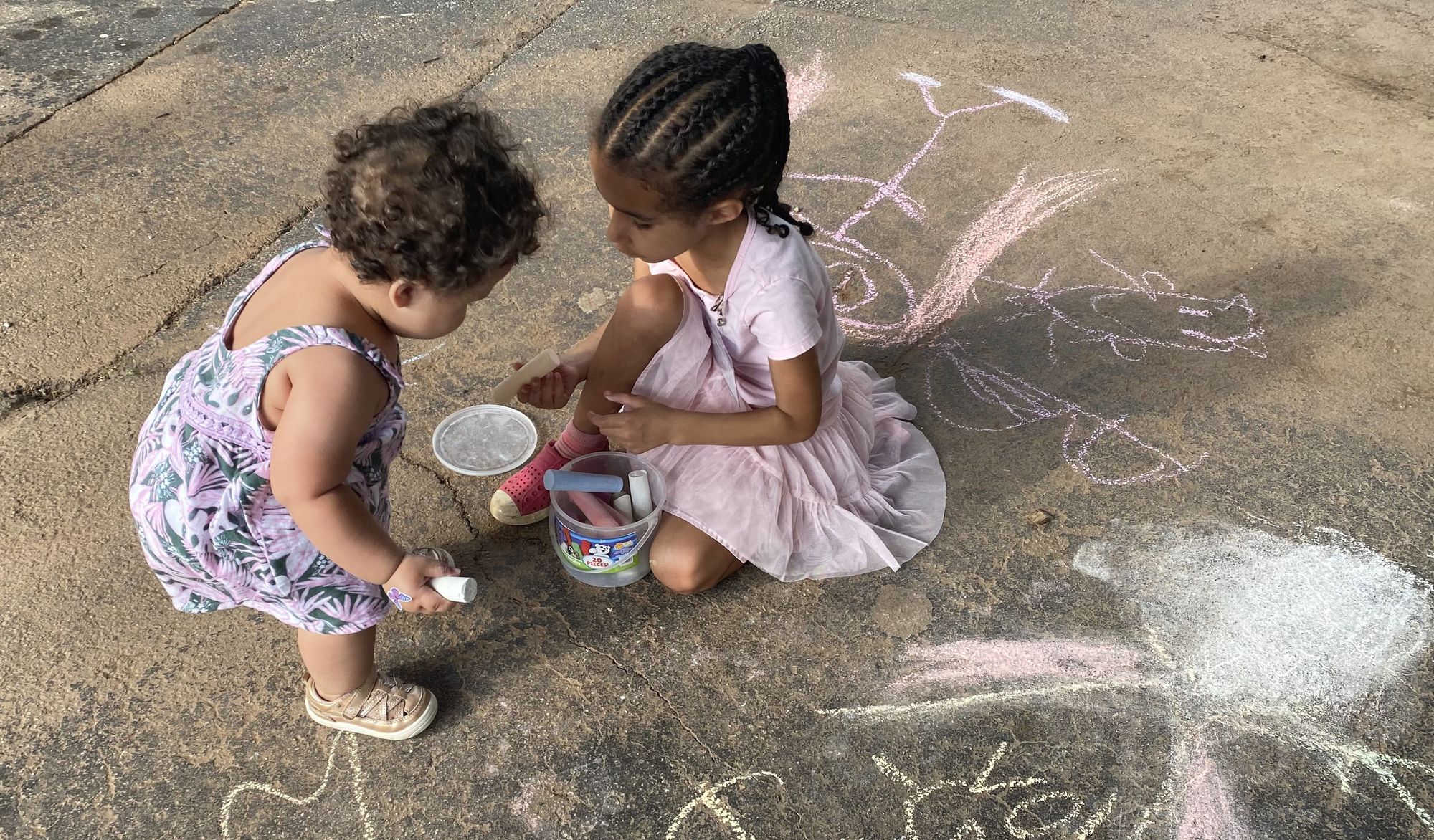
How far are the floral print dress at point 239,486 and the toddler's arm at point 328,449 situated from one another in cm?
3

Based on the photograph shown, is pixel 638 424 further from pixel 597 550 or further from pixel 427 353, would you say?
pixel 427 353

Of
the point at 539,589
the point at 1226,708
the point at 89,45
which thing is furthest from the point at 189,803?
the point at 89,45

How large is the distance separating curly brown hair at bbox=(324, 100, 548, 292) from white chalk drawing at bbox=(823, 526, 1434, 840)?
1000mm

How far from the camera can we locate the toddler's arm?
1.25 meters

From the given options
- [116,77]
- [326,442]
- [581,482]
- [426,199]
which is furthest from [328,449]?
[116,77]

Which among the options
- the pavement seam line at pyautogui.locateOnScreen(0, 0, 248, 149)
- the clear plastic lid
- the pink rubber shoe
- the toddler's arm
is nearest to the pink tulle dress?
the pink rubber shoe

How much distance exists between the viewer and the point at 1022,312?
2521 mm

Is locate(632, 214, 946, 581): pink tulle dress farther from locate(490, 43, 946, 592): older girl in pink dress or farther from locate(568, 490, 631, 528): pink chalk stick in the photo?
locate(568, 490, 631, 528): pink chalk stick

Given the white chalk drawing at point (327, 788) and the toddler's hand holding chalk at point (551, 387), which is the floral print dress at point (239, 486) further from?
the toddler's hand holding chalk at point (551, 387)

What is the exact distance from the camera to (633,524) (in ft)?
5.82

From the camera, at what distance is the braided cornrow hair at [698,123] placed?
149 centimetres

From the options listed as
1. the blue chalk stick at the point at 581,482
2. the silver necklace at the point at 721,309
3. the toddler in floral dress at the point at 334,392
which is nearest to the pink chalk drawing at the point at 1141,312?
the silver necklace at the point at 721,309

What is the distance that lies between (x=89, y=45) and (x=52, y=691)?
2.88 meters

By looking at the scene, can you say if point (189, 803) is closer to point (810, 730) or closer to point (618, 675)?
point (618, 675)
